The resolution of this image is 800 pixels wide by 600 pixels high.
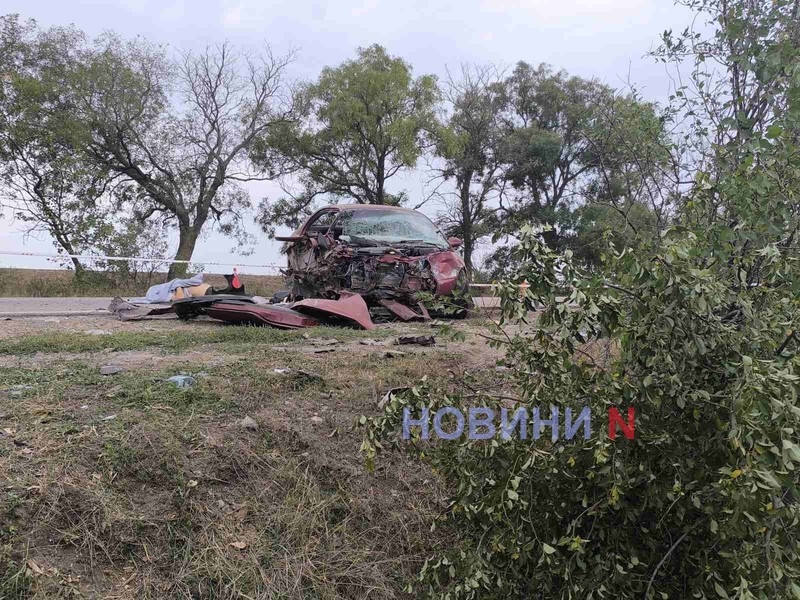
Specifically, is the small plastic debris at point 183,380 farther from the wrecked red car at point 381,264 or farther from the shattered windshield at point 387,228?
the shattered windshield at point 387,228

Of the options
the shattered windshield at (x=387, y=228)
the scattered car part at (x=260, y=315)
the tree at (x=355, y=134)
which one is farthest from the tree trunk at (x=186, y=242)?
the scattered car part at (x=260, y=315)

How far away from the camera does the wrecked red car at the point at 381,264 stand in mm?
6711

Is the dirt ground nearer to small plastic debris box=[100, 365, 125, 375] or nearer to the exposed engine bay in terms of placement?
small plastic debris box=[100, 365, 125, 375]

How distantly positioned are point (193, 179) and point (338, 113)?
21.0ft

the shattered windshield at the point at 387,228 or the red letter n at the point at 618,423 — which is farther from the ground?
the shattered windshield at the point at 387,228

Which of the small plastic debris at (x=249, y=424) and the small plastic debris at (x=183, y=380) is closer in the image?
the small plastic debris at (x=249, y=424)

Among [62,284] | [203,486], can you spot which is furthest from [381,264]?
[62,284]

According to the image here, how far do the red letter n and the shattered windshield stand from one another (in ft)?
17.6

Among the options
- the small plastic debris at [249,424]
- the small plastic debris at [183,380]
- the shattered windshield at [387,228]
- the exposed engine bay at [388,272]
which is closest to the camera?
the small plastic debris at [249,424]

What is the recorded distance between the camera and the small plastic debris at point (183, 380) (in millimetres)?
3213

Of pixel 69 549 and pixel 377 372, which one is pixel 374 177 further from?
pixel 69 549

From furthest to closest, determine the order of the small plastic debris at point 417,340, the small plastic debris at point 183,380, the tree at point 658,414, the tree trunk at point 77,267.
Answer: the tree trunk at point 77,267 < the small plastic debris at point 417,340 < the small plastic debris at point 183,380 < the tree at point 658,414

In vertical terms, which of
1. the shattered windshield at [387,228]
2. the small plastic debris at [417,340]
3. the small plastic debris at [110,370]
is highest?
the shattered windshield at [387,228]

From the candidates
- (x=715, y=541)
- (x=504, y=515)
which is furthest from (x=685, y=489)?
(x=504, y=515)
